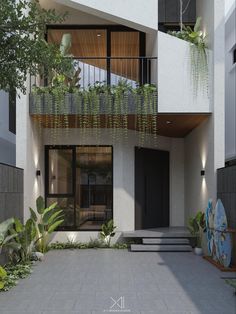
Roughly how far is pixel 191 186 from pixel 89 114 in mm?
4323

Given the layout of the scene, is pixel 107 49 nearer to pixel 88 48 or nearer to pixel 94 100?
pixel 88 48

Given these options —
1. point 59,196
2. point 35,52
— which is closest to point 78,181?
point 59,196

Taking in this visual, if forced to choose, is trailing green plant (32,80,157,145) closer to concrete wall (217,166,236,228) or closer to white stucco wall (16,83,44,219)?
white stucco wall (16,83,44,219)

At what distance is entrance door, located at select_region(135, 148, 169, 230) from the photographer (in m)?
14.2

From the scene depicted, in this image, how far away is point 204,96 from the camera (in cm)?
1168

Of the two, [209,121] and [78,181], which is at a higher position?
[209,121]

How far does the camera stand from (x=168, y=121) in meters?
12.7

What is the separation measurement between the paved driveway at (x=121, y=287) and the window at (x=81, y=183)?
90.0 inches

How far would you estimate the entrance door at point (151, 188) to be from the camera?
1419 centimetres

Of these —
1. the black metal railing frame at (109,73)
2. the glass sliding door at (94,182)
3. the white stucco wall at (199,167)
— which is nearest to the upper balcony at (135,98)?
the black metal railing frame at (109,73)

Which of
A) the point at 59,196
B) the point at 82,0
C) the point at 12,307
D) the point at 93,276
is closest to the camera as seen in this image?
the point at 12,307

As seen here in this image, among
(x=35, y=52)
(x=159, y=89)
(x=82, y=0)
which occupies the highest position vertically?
(x=82, y=0)

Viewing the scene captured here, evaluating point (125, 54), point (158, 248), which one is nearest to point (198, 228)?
point (158, 248)

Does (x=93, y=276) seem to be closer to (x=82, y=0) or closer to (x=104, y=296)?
(x=104, y=296)
